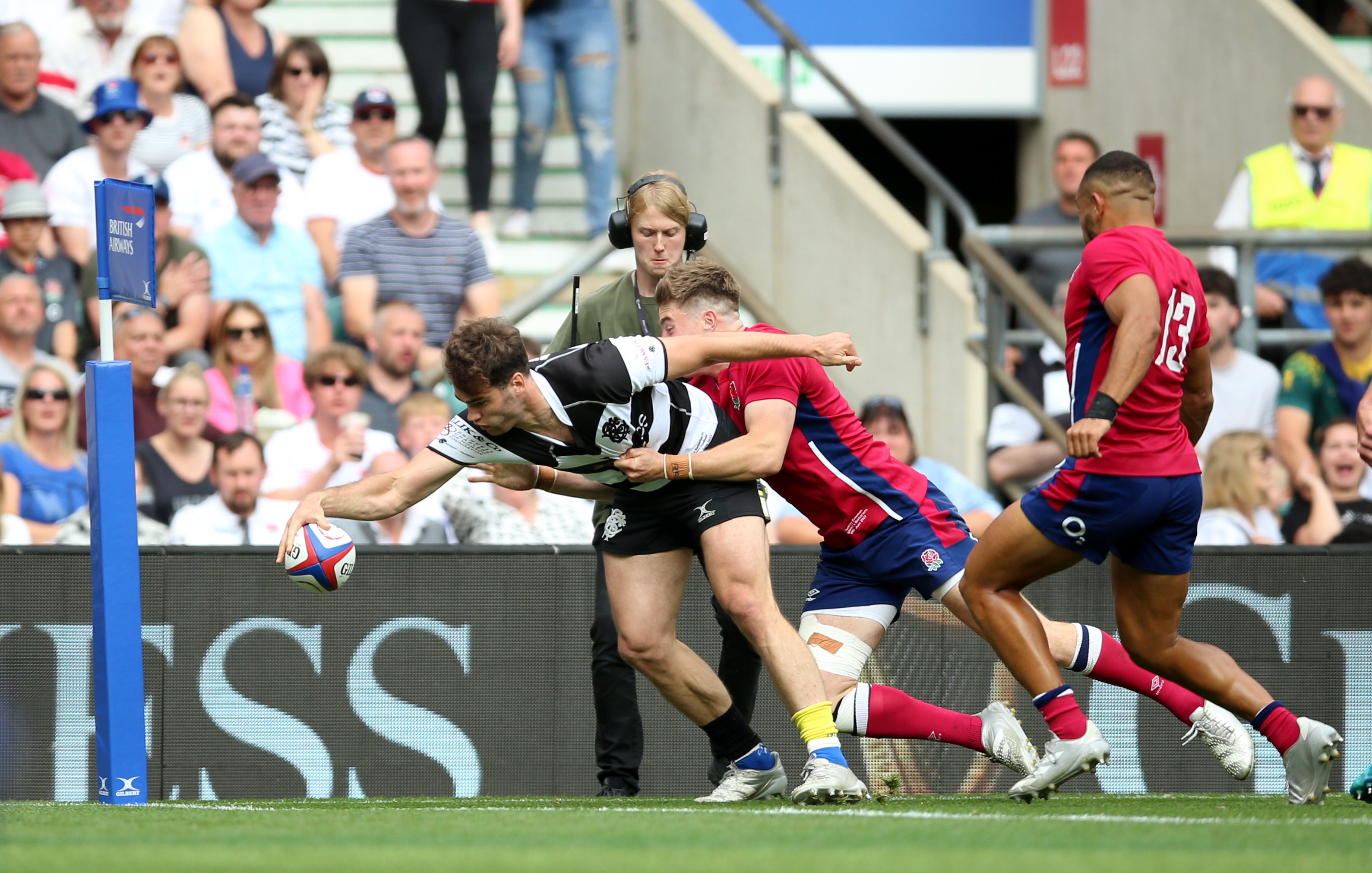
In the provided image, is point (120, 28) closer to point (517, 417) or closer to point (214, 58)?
point (214, 58)

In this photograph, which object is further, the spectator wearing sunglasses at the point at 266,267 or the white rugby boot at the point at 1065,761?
the spectator wearing sunglasses at the point at 266,267

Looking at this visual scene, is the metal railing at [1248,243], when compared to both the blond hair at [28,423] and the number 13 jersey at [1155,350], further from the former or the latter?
the blond hair at [28,423]

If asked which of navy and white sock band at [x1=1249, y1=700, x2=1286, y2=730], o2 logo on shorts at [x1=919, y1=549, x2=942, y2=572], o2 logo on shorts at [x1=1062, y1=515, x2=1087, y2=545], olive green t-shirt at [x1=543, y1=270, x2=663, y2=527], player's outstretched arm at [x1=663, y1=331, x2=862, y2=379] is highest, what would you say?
olive green t-shirt at [x1=543, y1=270, x2=663, y2=527]

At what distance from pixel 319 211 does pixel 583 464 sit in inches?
195

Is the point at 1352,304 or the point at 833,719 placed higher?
the point at 1352,304

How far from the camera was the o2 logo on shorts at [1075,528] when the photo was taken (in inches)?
237

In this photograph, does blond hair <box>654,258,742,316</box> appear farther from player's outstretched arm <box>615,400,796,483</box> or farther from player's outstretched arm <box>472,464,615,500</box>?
player's outstretched arm <box>472,464,615,500</box>

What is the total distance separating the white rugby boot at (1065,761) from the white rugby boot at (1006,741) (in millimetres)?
142

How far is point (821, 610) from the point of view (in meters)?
6.70

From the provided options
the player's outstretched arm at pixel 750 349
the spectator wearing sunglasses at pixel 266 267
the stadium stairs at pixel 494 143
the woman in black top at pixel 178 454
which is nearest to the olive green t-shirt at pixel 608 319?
the player's outstretched arm at pixel 750 349

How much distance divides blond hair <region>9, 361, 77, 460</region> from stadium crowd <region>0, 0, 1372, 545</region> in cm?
1

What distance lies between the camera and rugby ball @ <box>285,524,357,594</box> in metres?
6.10

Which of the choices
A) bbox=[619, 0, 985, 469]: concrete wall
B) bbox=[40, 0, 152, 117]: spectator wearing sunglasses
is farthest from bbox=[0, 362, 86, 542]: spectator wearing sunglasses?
bbox=[619, 0, 985, 469]: concrete wall

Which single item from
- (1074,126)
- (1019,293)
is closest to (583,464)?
(1019,293)
